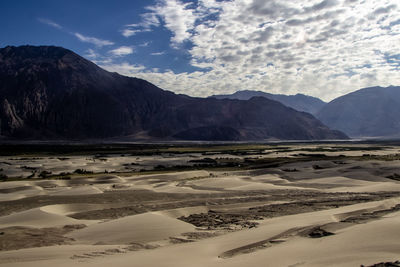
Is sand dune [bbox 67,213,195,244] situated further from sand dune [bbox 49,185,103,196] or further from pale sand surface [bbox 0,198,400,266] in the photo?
sand dune [bbox 49,185,103,196]

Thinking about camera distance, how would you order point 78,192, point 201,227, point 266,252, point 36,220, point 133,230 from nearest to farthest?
point 266,252, point 133,230, point 201,227, point 36,220, point 78,192

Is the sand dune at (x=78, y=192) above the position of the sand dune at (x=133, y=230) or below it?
below

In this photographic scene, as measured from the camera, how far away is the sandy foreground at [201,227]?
8.37 metres

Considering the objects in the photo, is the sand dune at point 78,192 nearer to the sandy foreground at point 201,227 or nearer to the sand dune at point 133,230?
the sandy foreground at point 201,227

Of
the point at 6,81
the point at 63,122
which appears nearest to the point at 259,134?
the point at 63,122

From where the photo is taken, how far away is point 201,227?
13.3 metres

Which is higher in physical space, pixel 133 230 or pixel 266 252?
pixel 266 252

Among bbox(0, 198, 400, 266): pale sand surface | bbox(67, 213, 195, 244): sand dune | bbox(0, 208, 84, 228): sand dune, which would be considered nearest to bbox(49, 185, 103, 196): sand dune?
bbox(0, 208, 84, 228): sand dune

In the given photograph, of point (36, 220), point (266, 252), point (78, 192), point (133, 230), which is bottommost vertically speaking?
point (78, 192)

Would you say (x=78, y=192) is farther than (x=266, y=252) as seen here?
Yes

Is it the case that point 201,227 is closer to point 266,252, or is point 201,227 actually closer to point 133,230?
point 133,230

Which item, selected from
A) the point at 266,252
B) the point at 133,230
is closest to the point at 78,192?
the point at 133,230

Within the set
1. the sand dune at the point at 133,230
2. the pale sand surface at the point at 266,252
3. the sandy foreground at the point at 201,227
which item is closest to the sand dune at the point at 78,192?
the sandy foreground at the point at 201,227

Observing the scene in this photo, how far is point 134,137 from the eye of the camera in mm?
186000
